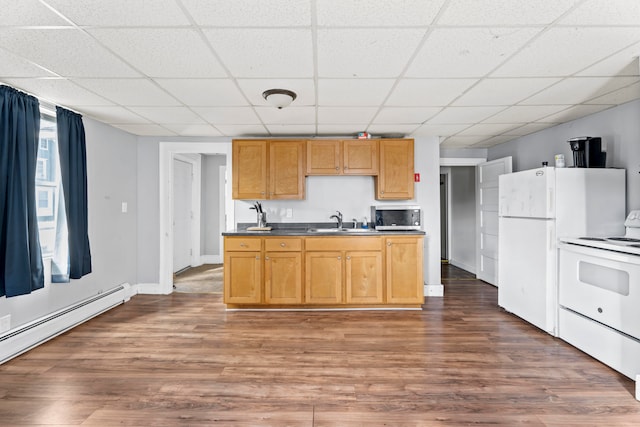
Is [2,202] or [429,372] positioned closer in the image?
[429,372]

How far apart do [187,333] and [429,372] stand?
2246 millimetres

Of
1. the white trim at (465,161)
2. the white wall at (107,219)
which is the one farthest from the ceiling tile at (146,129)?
the white trim at (465,161)

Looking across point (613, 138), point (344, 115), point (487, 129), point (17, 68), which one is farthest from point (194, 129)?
point (613, 138)

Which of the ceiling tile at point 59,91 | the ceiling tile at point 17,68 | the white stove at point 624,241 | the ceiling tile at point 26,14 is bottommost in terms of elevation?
the white stove at point 624,241

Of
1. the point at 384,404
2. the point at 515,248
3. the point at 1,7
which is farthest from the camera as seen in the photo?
the point at 515,248

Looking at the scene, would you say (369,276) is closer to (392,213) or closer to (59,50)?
(392,213)

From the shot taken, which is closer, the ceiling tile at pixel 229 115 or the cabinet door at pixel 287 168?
the ceiling tile at pixel 229 115

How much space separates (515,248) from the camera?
350 centimetres

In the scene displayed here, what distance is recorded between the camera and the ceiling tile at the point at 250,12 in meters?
1.59

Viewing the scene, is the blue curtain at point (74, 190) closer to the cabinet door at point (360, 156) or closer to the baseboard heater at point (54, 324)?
the baseboard heater at point (54, 324)

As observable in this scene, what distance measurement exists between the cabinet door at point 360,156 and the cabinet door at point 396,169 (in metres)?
0.11

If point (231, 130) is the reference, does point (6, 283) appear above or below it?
below

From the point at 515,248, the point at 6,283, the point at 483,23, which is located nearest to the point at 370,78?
the point at 483,23

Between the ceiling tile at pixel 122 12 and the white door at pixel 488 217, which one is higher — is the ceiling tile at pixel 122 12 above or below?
above
